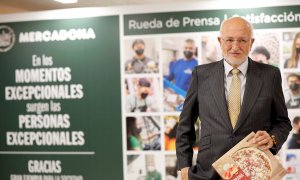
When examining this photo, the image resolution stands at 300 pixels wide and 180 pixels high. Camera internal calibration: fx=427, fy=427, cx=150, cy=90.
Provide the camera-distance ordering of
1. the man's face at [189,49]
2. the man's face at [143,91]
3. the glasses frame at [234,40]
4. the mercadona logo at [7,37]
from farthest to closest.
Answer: the mercadona logo at [7,37], the man's face at [143,91], the man's face at [189,49], the glasses frame at [234,40]

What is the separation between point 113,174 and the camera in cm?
416

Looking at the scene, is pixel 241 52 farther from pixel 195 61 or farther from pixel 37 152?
pixel 37 152

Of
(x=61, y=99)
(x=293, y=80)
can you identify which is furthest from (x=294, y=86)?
(x=61, y=99)

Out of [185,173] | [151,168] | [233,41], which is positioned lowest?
[151,168]

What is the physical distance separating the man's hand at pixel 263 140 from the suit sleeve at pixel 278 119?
0.27 ft

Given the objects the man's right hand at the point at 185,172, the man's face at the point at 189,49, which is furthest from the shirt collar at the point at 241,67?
the man's face at the point at 189,49

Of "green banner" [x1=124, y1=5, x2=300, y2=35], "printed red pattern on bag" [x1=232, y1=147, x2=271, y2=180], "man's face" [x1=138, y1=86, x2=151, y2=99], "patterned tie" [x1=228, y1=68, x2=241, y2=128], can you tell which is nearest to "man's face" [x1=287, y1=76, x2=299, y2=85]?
"green banner" [x1=124, y1=5, x2=300, y2=35]

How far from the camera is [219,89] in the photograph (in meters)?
2.09

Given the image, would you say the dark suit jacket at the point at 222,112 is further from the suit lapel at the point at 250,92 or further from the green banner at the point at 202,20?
the green banner at the point at 202,20

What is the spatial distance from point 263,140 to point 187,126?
1.39ft

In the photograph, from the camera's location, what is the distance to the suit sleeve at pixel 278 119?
81.3 inches

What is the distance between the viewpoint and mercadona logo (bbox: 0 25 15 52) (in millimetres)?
4309

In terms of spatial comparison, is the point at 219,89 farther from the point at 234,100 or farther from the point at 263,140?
the point at 263,140

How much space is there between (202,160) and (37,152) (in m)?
2.57
